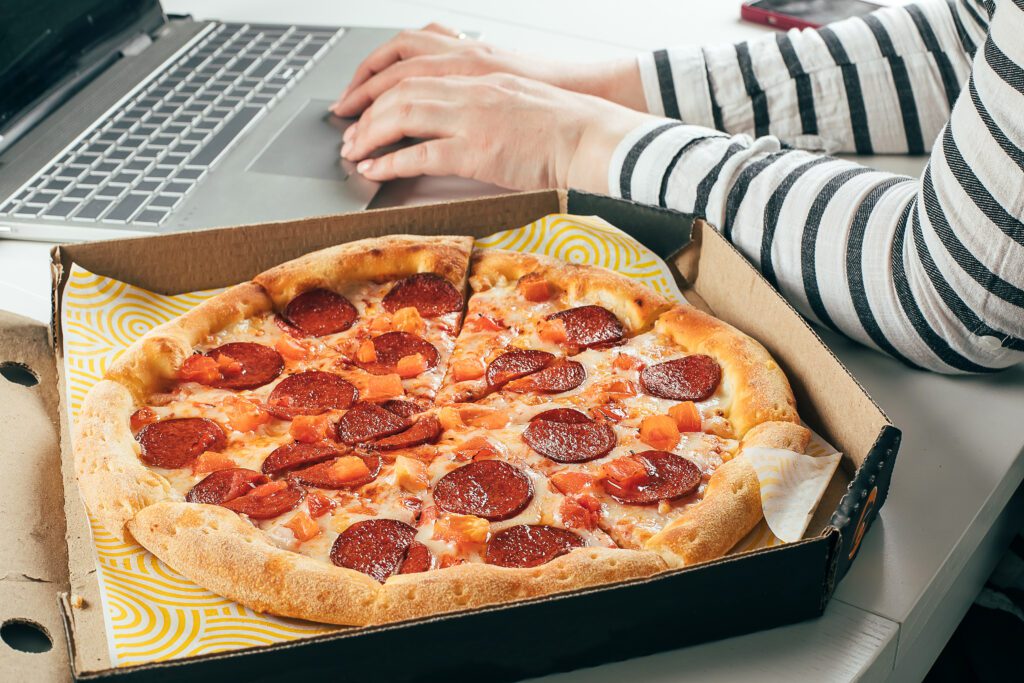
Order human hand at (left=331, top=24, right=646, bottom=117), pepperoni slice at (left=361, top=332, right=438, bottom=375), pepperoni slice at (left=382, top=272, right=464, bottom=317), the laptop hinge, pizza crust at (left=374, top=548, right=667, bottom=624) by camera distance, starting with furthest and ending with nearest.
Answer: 1. the laptop hinge
2. human hand at (left=331, top=24, right=646, bottom=117)
3. pepperoni slice at (left=382, top=272, right=464, bottom=317)
4. pepperoni slice at (left=361, top=332, right=438, bottom=375)
5. pizza crust at (left=374, top=548, right=667, bottom=624)

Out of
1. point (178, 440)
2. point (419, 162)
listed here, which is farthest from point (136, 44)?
point (178, 440)

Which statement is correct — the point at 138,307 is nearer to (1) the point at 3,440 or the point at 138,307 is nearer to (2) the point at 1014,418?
(1) the point at 3,440

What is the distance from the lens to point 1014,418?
1.27m

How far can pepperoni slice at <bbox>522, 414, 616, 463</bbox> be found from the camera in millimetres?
1248

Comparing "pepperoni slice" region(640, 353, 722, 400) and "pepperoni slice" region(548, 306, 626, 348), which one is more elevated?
"pepperoni slice" region(640, 353, 722, 400)

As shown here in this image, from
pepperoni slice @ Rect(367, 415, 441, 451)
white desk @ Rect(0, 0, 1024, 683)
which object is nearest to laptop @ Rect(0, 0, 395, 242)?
white desk @ Rect(0, 0, 1024, 683)

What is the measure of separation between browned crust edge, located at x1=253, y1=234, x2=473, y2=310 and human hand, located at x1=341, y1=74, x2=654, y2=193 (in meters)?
0.24

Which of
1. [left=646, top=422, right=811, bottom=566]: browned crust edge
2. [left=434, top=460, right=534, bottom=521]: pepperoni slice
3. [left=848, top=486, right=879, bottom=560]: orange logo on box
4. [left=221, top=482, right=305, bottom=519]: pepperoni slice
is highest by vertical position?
[left=848, top=486, right=879, bottom=560]: orange logo on box

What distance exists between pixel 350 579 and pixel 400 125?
103cm

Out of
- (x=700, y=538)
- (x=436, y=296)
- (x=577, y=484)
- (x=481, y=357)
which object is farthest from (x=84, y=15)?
(x=700, y=538)

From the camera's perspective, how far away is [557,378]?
1.41 m

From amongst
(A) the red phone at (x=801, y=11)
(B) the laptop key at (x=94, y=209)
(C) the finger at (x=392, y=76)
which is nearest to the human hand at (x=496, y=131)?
(C) the finger at (x=392, y=76)

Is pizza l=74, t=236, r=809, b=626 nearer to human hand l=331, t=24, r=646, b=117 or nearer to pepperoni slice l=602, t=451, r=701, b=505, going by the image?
pepperoni slice l=602, t=451, r=701, b=505

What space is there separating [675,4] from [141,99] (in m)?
1.37
